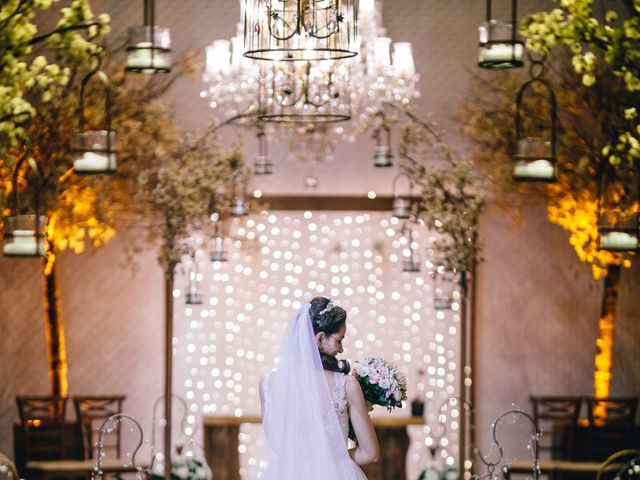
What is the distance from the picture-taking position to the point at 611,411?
12578 millimetres

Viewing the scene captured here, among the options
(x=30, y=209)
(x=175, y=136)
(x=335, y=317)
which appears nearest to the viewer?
(x=335, y=317)

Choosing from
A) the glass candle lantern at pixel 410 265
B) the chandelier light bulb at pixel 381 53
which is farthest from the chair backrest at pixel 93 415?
the chandelier light bulb at pixel 381 53

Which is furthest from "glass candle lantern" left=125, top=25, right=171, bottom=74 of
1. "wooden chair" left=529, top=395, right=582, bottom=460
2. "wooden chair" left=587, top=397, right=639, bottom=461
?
"wooden chair" left=529, top=395, right=582, bottom=460

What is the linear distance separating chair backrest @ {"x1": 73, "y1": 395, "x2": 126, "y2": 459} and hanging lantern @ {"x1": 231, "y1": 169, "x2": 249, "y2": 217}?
231 cm

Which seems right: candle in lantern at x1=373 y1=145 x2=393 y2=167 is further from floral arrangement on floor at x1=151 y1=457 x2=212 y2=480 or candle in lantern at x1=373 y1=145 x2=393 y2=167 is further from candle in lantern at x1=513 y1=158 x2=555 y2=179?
candle in lantern at x1=513 y1=158 x2=555 y2=179

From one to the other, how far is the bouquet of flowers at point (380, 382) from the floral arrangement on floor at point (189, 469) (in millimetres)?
5132

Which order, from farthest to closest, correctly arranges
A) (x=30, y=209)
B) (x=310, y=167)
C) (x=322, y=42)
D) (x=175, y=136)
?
(x=310, y=167)
(x=175, y=136)
(x=30, y=209)
(x=322, y=42)

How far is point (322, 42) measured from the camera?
1002 cm

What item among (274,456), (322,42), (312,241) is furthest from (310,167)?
(274,456)

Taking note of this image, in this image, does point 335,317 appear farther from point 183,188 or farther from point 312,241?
point 312,241

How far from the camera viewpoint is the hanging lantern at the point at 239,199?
11.5m

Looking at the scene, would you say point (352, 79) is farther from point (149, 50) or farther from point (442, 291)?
point (149, 50)

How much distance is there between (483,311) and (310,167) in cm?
228

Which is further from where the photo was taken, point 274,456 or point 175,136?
point 175,136
